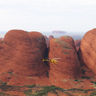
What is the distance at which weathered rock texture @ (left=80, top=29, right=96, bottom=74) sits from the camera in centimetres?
2512

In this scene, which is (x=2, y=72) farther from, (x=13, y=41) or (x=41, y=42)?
(x=41, y=42)

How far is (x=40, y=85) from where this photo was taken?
64.5 ft

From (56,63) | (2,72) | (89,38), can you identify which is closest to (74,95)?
(56,63)

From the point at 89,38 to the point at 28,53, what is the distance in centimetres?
1283

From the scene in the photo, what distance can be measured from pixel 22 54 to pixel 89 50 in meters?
13.0

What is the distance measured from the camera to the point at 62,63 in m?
22.7

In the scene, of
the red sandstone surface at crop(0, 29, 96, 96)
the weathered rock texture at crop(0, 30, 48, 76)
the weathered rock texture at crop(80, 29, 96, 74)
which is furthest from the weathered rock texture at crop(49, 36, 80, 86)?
the weathered rock texture at crop(80, 29, 96, 74)

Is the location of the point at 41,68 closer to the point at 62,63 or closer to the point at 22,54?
the point at 62,63

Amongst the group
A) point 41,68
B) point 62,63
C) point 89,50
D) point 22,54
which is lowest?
point 41,68

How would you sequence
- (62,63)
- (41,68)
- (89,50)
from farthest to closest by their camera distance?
(89,50) < (41,68) < (62,63)

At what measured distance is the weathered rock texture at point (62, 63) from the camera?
2175 cm

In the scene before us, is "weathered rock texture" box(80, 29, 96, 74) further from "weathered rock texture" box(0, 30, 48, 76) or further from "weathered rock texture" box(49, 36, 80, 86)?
"weathered rock texture" box(0, 30, 48, 76)

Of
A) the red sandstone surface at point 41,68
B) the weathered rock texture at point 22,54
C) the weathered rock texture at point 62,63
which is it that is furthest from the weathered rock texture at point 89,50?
the weathered rock texture at point 22,54

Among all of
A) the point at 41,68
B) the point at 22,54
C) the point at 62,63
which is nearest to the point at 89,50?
the point at 62,63
